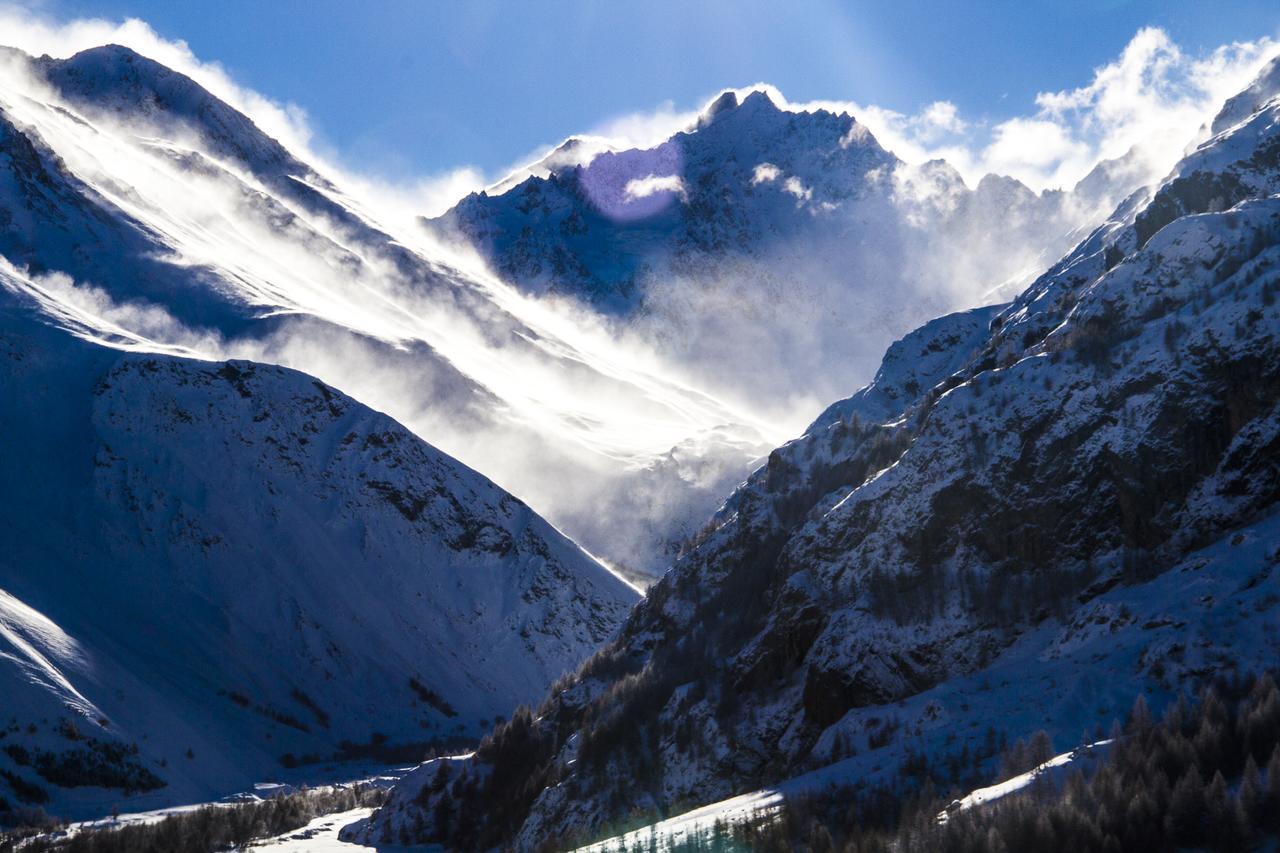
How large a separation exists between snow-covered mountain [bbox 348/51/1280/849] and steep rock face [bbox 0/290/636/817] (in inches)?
2093

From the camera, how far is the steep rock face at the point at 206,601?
402ft

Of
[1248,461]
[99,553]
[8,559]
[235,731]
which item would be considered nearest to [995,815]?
[1248,461]

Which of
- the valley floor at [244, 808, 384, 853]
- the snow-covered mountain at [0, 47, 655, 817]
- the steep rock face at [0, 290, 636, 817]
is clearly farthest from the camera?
the steep rock face at [0, 290, 636, 817]

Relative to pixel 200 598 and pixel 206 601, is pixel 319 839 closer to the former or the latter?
pixel 206 601

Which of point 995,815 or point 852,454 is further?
point 852,454

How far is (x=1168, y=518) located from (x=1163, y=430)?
4154 mm

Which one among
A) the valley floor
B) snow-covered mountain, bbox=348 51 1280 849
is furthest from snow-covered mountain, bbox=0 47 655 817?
snow-covered mountain, bbox=348 51 1280 849

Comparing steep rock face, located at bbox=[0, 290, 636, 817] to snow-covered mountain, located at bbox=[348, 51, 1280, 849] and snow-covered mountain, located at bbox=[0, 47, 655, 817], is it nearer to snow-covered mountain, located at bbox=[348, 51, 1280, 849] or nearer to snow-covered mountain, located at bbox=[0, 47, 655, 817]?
snow-covered mountain, located at bbox=[0, 47, 655, 817]

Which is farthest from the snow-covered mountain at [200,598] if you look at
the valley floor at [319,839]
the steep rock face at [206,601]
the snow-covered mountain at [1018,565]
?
the snow-covered mountain at [1018,565]

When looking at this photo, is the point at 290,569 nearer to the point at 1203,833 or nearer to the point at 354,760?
the point at 354,760

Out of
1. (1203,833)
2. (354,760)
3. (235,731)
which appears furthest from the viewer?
(354,760)

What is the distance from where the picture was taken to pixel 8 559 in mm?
142750

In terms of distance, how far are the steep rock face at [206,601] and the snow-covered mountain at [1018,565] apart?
5317 centimetres

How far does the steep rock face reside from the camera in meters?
122
